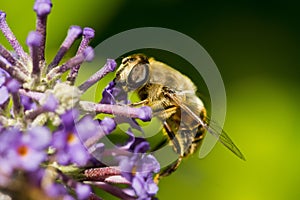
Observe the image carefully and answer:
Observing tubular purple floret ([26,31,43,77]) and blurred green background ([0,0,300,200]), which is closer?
tubular purple floret ([26,31,43,77])

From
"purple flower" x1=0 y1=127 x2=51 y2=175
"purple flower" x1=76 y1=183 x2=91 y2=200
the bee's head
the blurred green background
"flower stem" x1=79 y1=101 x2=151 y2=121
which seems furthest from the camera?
the blurred green background

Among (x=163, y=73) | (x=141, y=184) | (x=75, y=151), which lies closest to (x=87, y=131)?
(x=75, y=151)

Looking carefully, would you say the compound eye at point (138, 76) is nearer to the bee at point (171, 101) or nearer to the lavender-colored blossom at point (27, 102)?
the bee at point (171, 101)

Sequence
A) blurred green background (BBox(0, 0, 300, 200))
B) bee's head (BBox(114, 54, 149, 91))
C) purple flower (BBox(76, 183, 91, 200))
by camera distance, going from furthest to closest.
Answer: blurred green background (BBox(0, 0, 300, 200))
bee's head (BBox(114, 54, 149, 91))
purple flower (BBox(76, 183, 91, 200))

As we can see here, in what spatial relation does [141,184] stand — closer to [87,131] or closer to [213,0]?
[87,131]

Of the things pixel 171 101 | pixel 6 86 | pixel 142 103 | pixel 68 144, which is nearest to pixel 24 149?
pixel 68 144

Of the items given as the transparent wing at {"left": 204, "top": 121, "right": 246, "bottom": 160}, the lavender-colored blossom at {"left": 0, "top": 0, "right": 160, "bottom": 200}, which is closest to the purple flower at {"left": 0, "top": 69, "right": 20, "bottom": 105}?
the lavender-colored blossom at {"left": 0, "top": 0, "right": 160, "bottom": 200}

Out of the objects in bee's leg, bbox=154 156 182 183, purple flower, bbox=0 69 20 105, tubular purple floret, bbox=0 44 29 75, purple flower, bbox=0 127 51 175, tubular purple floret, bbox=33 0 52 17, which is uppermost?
tubular purple floret, bbox=33 0 52 17

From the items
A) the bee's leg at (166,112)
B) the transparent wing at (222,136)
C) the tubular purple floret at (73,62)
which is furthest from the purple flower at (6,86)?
the transparent wing at (222,136)

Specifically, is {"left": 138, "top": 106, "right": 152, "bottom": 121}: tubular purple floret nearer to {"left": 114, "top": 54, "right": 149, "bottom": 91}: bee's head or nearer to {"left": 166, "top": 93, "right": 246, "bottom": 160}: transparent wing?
{"left": 114, "top": 54, "right": 149, "bottom": 91}: bee's head
